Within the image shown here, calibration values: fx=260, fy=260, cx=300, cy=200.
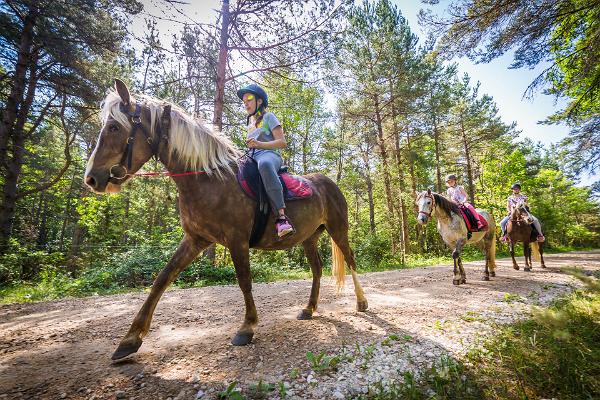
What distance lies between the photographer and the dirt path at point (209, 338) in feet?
6.93

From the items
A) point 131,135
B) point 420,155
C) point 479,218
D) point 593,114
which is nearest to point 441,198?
point 479,218

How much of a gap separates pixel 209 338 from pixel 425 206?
6.00m

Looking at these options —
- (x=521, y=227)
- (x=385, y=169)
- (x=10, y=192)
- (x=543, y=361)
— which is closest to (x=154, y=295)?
(x=543, y=361)

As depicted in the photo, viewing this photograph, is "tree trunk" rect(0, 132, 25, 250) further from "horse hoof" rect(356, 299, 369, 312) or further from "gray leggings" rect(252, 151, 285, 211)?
"horse hoof" rect(356, 299, 369, 312)

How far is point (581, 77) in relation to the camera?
475 cm

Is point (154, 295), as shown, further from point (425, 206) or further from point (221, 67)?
point (221, 67)

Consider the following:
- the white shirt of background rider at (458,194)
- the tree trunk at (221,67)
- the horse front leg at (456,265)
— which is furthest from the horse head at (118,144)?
the white shirt of background rider at (458,194)

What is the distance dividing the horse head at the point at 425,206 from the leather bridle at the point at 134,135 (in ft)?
20.1

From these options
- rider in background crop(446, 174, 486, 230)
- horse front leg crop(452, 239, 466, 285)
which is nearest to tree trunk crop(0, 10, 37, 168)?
horse front leg crop(452, 239, 466, 285)

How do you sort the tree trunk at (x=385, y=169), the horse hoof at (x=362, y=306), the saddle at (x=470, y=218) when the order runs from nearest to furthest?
the horse hoof at (x=362, y=306), the saddle at (x=470, y=218), the tree trunk at (x=385, y=169)

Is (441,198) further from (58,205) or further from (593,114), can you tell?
(58,205)

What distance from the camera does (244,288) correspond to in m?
3.00

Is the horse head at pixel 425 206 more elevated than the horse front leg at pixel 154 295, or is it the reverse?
the horse head at pixel 425 206

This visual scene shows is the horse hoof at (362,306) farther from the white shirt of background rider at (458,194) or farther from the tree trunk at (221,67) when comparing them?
the tree trunk at (221,67)
